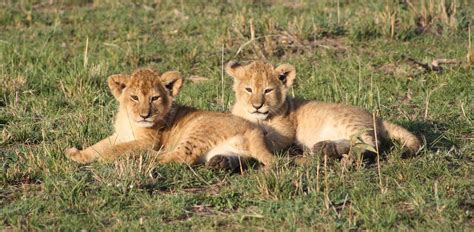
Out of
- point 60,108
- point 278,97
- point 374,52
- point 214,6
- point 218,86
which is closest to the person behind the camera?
point 278,97

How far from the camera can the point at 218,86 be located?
10.3 m

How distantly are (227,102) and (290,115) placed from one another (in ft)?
4.19

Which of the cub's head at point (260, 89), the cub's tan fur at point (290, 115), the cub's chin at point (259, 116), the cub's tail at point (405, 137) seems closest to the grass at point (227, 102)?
the cub's tail at point (405, 137)

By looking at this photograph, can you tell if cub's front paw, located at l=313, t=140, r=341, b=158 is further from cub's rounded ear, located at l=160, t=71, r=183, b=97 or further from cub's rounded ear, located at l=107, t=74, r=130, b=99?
cub's rounded ear, located at l=107, t=74, r=130, b=99

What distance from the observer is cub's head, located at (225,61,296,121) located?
27.5 feet

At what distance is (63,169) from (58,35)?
5.73 meters

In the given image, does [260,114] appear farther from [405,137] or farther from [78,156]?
[78,156]

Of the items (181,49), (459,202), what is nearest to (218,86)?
(181,49)

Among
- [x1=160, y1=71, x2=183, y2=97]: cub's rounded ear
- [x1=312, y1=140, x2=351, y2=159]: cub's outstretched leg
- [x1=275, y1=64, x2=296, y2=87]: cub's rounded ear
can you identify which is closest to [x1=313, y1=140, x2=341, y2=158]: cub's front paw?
[x1=312, y1=140, x2=351, y2=159]: cub's outstretched leg

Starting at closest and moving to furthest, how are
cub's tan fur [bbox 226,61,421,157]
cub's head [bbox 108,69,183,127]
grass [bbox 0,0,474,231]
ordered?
1. grass [bbox 0,0,474,231]
2. cub's head [bbox 108,69,183,127]
3. cub's tan fur [bbox 226,61,421,157]

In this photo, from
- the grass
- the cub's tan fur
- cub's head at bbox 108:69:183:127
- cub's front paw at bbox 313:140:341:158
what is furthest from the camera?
the cub's tan fur

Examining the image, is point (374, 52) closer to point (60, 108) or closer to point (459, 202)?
point (60, 108)

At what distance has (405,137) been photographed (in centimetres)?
782

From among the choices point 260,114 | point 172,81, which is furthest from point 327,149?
point 172,81
